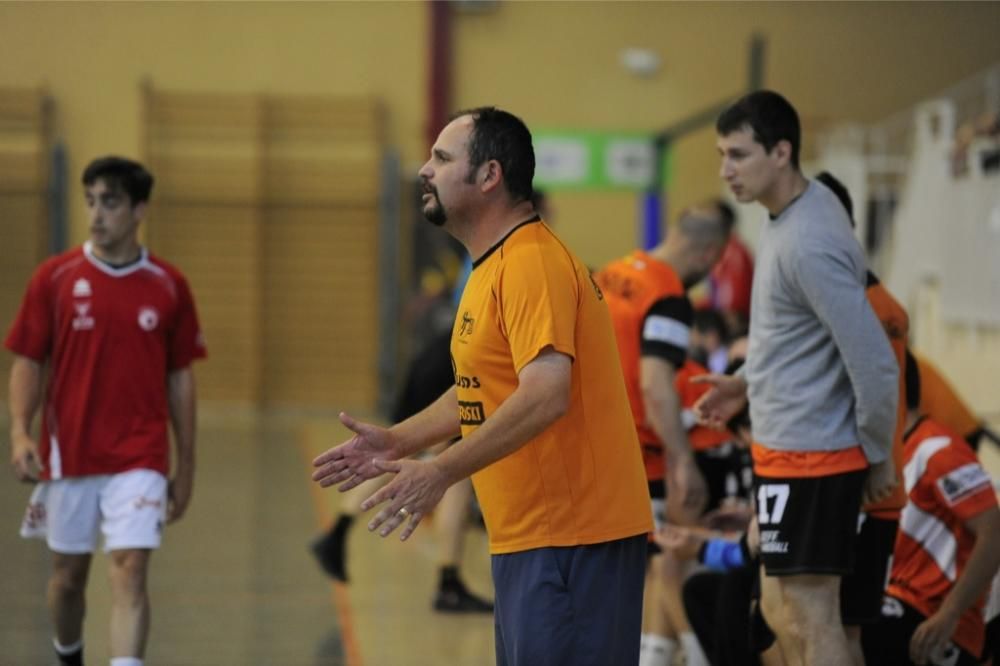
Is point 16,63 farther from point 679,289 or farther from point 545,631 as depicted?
point 545,631

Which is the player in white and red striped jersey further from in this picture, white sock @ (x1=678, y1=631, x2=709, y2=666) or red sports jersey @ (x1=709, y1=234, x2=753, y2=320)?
red sports jersey @ (x1=709, y1=234, x2=753, y2=320)

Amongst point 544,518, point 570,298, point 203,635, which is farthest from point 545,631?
point 203,635

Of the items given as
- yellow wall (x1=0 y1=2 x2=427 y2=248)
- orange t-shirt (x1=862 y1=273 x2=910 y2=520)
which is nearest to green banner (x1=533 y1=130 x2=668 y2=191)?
yellow wall (x1=0 y1=2 x2=427 y2=248)

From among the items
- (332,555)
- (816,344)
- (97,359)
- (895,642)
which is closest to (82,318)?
(97,359)

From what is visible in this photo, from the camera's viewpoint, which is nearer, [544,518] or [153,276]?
[544,518]

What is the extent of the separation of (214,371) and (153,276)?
10.5 metres

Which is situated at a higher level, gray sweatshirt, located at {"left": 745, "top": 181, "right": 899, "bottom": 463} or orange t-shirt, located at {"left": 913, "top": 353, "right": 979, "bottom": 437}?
gray sweatshirt, located at {"left": 745, "top": 181, "right": 899, "bottom": 463}

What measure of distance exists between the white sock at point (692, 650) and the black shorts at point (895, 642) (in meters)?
0.76

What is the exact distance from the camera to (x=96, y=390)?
4262mm

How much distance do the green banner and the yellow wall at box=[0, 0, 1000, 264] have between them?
72 centimetres

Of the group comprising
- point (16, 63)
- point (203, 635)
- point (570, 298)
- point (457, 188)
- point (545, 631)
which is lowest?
point (203, 635)

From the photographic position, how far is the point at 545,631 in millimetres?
2689

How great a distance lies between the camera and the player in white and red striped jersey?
143 inches

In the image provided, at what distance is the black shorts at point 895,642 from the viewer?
379 cm
